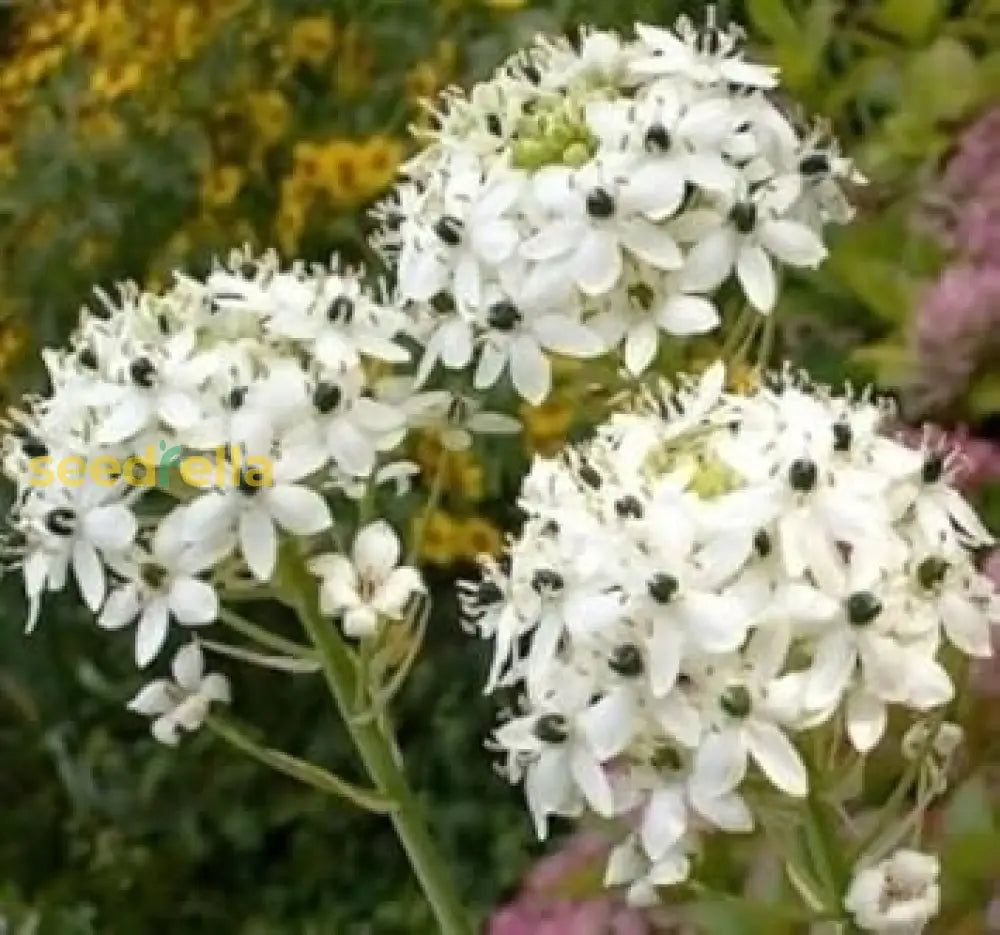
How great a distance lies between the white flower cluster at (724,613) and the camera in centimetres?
66

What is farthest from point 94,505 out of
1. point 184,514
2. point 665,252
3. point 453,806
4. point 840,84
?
point 453,806

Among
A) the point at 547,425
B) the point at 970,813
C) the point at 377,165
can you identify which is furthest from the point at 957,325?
the point at 377,165

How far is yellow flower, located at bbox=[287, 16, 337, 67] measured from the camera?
5.60 feet

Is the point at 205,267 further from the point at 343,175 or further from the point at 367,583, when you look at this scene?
the point at 367,583

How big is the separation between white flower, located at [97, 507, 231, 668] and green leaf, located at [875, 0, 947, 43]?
2.26ft

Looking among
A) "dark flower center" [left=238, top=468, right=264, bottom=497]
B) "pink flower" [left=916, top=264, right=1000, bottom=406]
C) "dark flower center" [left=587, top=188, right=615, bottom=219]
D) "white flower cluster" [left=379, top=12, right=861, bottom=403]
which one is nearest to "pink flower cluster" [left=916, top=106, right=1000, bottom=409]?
"pink flower" [left=916, top=264, right=1000, bottom=406]

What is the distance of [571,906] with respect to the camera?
1.00m

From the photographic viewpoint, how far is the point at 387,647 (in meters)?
0.82

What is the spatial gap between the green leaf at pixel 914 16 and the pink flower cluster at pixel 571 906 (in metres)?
0.51

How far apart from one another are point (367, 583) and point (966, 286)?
0.43 m

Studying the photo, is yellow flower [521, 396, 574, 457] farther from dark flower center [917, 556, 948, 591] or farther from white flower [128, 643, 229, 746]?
dark flower center [917, 556, 948, 591]

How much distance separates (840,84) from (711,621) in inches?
29.5

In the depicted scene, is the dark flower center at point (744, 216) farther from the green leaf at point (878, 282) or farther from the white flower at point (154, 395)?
the green leaf at point (878, 282)

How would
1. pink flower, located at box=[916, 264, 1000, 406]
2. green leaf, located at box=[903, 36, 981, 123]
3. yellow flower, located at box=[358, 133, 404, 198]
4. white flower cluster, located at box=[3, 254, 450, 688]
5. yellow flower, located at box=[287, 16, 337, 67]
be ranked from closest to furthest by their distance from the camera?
white flower cluster, located at box=[3, 254, 450, 688], pink flower, located at box=[916, 264, 1000, 406], green leaf, located at box=[903, 36, 981, 123], yellow flower, located at box=[358, 133, 404, 198], yellow flower, located at box=[287, 16, 337, 67]
